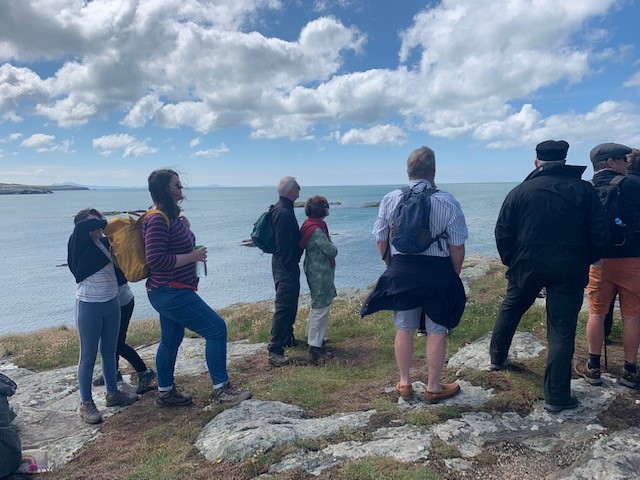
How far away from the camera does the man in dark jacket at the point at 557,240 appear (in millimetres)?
5277

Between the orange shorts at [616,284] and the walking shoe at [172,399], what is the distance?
6106 mm

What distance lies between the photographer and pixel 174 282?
6.14 m

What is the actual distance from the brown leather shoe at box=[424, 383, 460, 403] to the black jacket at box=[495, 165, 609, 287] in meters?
1.72

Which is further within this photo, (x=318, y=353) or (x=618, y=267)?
(x=318, y=353)

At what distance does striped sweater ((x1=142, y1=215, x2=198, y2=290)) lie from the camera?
19.3 ft

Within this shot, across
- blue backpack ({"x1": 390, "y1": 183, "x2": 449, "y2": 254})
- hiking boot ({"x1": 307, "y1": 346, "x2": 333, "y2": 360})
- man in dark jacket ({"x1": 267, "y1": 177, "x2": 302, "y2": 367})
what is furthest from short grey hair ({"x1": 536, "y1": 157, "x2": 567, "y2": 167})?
hiking boot ({"x1": 307, "y1": 346, "x2": 333, "y2": 360})

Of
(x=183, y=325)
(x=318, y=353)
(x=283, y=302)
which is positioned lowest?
(x=318, y=353)

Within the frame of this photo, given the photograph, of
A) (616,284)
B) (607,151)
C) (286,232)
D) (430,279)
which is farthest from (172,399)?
(607,151)

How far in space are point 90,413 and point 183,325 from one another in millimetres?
1939

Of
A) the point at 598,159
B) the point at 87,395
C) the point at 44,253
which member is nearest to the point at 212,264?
the point at 44,253

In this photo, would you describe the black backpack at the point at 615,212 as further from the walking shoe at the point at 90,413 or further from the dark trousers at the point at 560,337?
the walking shoe at the point at 90,413

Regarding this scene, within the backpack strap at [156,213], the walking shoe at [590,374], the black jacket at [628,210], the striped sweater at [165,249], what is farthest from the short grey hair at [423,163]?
the walking shoe at [590,374]

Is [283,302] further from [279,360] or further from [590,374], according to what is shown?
[590,374]

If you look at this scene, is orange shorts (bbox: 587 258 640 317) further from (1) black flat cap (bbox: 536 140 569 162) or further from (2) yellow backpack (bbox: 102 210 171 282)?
(2) yellow backpack (bbox: 102 210 171 282)
